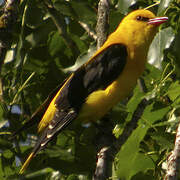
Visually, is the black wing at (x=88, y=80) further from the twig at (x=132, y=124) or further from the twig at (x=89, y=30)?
the twig at (x=132, y=124)

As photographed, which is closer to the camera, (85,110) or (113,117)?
(113,117)

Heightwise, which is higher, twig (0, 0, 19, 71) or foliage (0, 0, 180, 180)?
twig (0, 0, 19, 71)

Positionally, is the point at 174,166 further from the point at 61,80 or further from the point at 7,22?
the point at 61,80

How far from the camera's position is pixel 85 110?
3.51 meters

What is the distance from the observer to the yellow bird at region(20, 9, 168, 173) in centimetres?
342

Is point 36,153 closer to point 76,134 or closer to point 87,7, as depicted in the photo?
point 76,134

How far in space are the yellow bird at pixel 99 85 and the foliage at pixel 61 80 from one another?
0.12 m

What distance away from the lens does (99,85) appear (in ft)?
11.7

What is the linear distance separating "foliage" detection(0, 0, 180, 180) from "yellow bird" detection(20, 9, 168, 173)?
119 millimetres

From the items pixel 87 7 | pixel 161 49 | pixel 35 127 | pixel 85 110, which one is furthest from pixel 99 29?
pixel 35 127

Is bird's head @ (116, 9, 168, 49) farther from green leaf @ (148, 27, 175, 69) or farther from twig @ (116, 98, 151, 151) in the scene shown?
twig @ (116, 98, 151, 151)

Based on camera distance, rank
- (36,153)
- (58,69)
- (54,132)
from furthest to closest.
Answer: (58,69) → (54,132) → (36,153)

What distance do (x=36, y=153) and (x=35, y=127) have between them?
598 mm

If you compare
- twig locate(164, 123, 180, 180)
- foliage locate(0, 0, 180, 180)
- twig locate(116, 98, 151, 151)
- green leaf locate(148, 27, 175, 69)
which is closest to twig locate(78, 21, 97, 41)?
foliage locate(0, 0, 180, 180)
